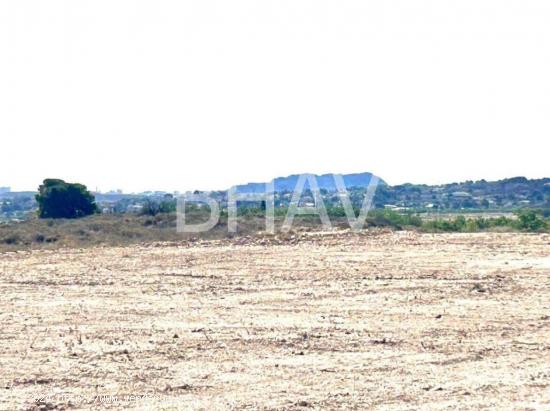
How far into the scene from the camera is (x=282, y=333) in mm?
10008

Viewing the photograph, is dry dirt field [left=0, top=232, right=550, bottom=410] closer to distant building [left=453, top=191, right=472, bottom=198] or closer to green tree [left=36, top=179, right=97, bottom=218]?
green tree [left=36, top=179, right=97, bottom=218]

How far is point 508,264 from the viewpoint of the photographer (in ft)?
53.2

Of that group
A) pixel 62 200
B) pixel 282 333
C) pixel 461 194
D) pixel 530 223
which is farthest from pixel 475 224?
pixel 461 194

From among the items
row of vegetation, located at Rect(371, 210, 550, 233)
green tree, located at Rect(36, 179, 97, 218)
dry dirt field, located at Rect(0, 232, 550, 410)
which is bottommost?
dry dirt field, located at Rect(0, 232, 550, 410)

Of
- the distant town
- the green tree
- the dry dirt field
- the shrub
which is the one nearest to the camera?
the dry dirt field

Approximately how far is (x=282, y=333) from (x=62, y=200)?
91.6 ft

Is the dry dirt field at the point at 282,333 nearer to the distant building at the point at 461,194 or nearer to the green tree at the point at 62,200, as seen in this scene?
the green tree at the point at 62,200

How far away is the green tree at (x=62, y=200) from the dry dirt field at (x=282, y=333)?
1808cm

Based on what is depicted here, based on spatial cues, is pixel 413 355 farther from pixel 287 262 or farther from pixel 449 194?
pixel 449 194

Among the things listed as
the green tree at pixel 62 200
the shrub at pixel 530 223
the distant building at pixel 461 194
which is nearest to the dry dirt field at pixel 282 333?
the shrub at pixel 530 223

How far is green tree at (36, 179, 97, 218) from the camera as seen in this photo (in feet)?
118

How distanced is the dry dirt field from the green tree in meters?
18.1

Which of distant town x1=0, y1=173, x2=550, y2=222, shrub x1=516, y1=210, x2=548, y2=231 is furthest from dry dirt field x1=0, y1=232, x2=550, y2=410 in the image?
distant town x1=0, y1=173, x2=550, y2=222

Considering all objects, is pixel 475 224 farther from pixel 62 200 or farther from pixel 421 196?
pixel 421 196
